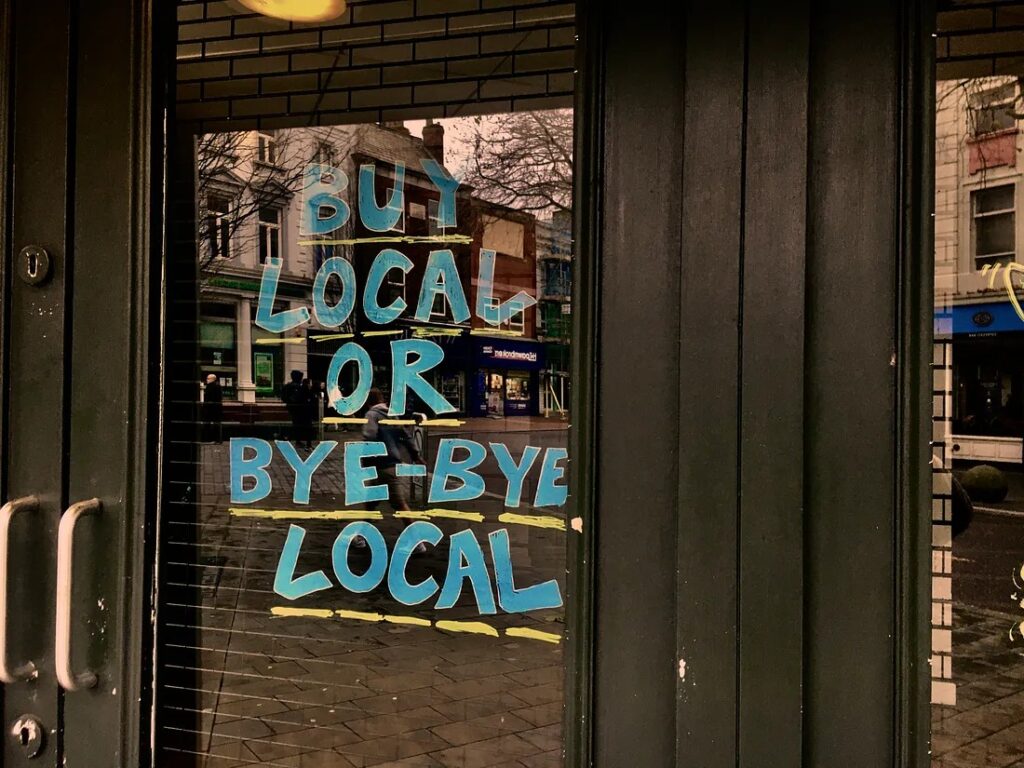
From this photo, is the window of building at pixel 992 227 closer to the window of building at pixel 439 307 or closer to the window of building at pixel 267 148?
the window of building at pixel 439 307

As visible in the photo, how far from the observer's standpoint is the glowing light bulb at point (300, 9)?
2.31 metres

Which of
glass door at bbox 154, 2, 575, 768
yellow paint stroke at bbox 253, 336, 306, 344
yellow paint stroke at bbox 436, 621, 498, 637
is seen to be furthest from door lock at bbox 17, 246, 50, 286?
yellow paint stroke at bbox 436, 621, 498, 637

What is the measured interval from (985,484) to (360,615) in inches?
86.7

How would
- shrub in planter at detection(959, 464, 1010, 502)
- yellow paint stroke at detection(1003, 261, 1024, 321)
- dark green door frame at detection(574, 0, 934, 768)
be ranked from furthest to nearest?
yellow paint stroke at detection(1003, 261, 1024, 321)
shrub in planter at detection(959, 464, 1010, 502)
dark green door frame at detection(574, 0, 934, 768)

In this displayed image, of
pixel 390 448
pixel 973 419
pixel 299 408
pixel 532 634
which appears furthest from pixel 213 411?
pixel 973 419

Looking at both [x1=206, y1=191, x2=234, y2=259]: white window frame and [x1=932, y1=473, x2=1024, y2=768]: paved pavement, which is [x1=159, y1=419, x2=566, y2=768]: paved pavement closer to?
[x1=206, y1=191, x2=234, y2=259]: white window frame

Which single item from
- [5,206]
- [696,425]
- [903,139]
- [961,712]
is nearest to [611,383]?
[696,425]

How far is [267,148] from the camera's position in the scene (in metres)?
2.71

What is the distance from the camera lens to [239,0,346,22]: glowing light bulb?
2311 millimetres

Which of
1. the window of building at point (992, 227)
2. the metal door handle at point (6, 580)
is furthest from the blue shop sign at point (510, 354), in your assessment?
the window of building at point (992, 227)

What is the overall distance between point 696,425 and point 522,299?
783 mm

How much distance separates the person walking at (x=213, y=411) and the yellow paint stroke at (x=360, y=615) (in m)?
0.68

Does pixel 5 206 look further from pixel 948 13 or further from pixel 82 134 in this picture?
pixel 948 13

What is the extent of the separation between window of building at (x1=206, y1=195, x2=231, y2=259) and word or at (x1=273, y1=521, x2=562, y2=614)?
88 centimetres
